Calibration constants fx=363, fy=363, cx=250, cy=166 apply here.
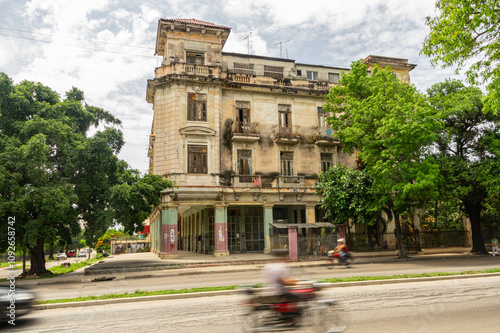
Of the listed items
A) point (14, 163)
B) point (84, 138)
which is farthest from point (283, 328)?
point (84, 138)

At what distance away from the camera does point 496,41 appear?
1190 centimetres

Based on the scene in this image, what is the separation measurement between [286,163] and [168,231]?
11.0 m

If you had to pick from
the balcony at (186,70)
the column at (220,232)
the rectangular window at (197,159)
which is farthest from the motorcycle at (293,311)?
the balcony at (186,70)

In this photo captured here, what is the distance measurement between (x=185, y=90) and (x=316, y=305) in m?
23.4

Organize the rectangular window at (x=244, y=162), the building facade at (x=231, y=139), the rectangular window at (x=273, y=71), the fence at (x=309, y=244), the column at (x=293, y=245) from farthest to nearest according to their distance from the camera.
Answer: the rectangular window at (x=273, y=71) → the rectangular window at (x=244, y=162) → the building facade at (x=231, y=139) → the fence at (x=309, y=244) → the column at (x=293, y=245)

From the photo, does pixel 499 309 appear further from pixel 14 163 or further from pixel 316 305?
pixel 14 163

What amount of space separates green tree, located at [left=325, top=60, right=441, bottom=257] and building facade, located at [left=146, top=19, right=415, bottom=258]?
5299 mm

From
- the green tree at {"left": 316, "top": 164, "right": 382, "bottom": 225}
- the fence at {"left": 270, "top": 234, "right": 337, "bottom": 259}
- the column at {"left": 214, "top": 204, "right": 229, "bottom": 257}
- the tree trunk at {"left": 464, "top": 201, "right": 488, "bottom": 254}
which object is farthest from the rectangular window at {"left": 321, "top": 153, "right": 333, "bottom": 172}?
the tree trunk at {"left": 464, "top": 201, "right": 488, "bottom": 254}

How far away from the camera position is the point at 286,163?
99.1ft

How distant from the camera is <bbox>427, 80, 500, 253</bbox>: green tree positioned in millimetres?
24766

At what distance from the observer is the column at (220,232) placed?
86.9 feet

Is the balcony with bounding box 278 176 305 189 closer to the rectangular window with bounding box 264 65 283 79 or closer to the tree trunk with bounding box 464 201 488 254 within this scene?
the rectangular window with bounding box 264 65 283 79

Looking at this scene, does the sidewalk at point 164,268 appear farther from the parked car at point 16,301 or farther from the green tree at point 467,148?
the parked car at point 16,301

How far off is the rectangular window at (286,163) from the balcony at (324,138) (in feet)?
8.39
